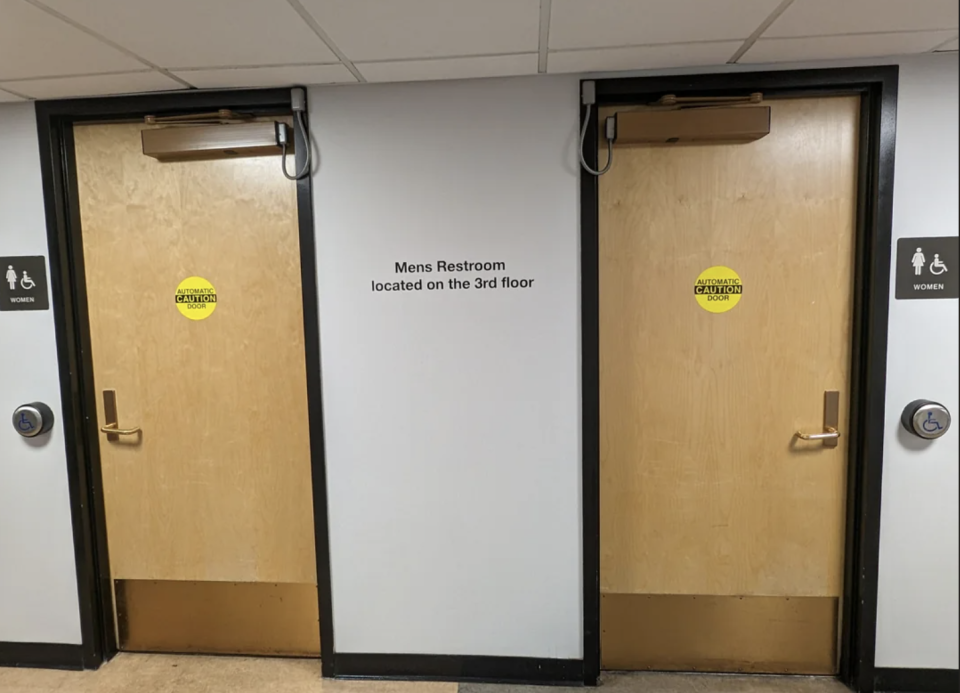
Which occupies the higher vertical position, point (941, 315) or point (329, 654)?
point (941, 315)

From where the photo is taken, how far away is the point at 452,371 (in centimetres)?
199

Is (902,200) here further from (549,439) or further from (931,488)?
(549,439)

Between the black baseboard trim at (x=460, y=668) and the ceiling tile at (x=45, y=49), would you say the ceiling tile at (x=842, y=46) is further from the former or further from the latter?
the black baseboard trim at (x=460, y=668)

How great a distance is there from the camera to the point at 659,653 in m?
2.11

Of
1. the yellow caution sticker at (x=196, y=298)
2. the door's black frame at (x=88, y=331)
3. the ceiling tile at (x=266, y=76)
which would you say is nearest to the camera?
the ceiling tile at (x=266, y=76)

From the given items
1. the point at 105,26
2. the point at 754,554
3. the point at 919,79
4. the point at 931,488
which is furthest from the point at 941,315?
the point at 105,26

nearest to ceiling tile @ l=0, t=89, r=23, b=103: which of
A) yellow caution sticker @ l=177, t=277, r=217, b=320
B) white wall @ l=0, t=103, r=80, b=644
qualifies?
white wall @ l=0, t=103, r=80, b=644

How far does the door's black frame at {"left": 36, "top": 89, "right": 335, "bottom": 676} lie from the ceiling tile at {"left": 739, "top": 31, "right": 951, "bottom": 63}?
1522 mm

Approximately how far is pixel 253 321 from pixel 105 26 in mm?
973

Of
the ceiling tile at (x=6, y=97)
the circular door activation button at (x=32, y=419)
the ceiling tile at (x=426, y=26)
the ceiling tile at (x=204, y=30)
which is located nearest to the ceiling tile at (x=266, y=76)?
the ceiling tile at (x=204, y=30)

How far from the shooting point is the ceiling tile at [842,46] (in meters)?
1.60

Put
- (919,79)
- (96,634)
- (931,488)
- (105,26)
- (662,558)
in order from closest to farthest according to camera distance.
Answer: (105,26) → (919,79) → (931,488) → (662,558) → (96,634)

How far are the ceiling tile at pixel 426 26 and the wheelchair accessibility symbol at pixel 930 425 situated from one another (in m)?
1.77

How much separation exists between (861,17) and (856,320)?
0.94 m
